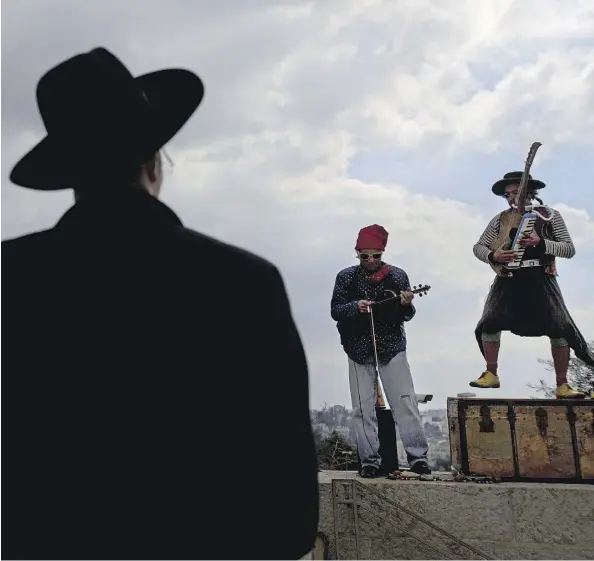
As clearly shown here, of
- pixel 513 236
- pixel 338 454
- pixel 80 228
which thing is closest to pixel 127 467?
pixel 80 228

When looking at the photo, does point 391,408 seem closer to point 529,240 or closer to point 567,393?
point 567,393

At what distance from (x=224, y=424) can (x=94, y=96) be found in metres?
0.74

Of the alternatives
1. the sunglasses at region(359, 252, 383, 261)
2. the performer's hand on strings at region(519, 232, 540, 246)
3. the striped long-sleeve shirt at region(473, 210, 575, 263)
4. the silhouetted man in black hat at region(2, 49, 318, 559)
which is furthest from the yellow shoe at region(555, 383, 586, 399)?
the silhouetted man in black hat at region(2, 49, 318, 559)

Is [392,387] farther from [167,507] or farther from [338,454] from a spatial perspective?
[167,507]

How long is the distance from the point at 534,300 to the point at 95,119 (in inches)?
185

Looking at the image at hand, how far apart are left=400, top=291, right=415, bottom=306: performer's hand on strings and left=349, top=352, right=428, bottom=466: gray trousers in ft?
1.53

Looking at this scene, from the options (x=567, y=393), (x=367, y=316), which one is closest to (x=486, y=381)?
(x=567, y=393)

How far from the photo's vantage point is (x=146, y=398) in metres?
1.03

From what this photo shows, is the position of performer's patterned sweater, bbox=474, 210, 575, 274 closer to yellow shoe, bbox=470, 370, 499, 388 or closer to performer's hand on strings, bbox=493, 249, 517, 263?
performer's hand on strings, bbox=493, 249, 517, 263

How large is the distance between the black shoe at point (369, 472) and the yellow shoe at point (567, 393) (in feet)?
5.42

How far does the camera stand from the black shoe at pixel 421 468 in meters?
4.92

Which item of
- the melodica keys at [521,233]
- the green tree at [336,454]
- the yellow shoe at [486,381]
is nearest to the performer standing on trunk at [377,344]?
the yellow shoe at [486,381]

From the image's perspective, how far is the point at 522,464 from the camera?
4.67 metres

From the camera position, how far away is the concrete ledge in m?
4.25
